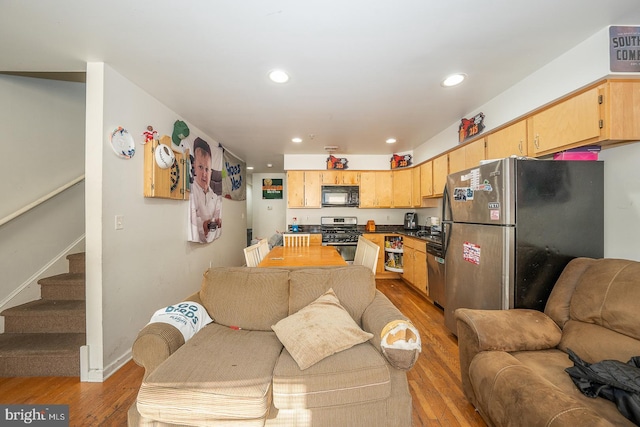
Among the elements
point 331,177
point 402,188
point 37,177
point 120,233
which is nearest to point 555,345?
point 120,233

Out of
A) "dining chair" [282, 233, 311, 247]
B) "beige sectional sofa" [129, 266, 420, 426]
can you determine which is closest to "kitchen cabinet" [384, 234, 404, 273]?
"dining chair" [282, 233, 311, 247]

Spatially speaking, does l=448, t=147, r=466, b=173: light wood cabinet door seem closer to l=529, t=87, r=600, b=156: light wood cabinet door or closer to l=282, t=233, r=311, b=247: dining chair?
l=529, t=87, r=600, b=156: light wood cabinet door

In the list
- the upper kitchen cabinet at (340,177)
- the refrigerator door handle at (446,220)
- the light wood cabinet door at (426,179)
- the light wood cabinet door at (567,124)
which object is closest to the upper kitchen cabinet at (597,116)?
the light wood cabinet door at (567,124)

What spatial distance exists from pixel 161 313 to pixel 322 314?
3.35 ft

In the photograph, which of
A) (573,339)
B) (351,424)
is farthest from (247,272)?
(573,339)

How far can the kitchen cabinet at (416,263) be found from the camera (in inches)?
138

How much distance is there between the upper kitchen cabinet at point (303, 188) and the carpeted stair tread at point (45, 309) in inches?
129

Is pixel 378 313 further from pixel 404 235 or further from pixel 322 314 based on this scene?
pixel 404 235

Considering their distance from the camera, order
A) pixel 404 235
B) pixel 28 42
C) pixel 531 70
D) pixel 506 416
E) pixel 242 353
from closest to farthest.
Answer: pixel 506 416
pixel 242 353
pixel 28 42
pixel 531 70
pixel 404 235

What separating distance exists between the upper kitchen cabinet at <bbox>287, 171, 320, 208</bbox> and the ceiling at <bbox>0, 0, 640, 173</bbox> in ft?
6.84

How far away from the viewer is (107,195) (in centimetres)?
191

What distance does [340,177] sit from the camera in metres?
4.77

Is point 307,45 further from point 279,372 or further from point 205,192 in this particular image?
point 205,192

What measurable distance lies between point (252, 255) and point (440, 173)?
2.88 m
